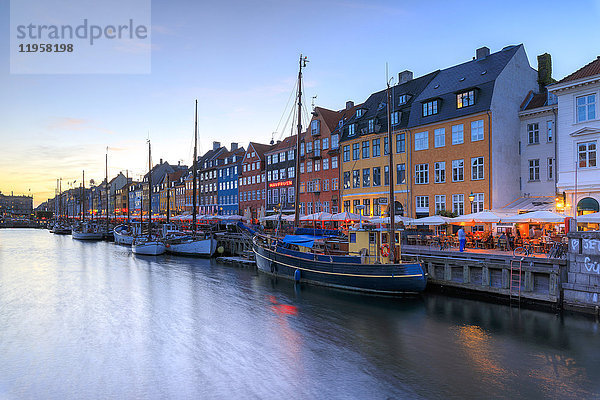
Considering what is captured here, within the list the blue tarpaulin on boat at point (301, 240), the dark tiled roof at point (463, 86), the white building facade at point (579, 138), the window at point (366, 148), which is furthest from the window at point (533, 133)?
the blue tarpaulin on boat at point (301, 240)

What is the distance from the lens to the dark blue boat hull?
21.9m

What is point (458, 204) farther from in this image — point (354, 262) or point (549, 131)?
point (354, 262)

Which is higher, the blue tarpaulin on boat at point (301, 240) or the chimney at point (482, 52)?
the chimney at point (482, 52)

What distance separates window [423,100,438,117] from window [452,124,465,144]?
308 cm

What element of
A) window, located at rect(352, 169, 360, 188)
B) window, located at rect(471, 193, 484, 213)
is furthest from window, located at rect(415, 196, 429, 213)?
window, located at rect(352, 169, 360, 188)

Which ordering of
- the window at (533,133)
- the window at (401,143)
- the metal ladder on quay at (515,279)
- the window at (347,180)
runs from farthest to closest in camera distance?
the window at (347,180)
the window at (401,143)
the window at (533,133)
the metal ladder on quay at (515,279)

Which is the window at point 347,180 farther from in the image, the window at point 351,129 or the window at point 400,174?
the window at point 400,174

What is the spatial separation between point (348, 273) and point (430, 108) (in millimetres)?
22942

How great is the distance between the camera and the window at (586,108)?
88.7 feet

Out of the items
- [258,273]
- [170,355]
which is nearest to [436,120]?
[258,273]

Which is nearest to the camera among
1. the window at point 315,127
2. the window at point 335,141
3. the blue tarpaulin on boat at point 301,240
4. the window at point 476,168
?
the blue tarpaulin on boat at point 301,240

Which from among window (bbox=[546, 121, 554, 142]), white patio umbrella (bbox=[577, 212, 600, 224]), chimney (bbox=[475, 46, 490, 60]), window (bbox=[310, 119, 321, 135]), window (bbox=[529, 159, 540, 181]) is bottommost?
white patio umbrella (bbox=[577, 212, 600, 224])

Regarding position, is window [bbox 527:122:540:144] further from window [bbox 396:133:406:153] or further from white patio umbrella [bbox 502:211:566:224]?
white patio umbrella [bbox 502:211:566:224]

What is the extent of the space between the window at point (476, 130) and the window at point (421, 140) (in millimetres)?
4846
